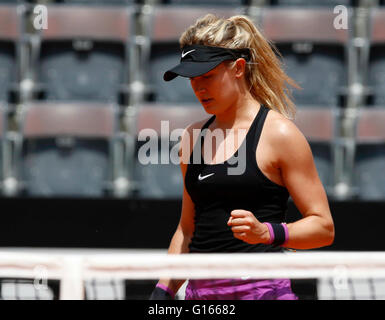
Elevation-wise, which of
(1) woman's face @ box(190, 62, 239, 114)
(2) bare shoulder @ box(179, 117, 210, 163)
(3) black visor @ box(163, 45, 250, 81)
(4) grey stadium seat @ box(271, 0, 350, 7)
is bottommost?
(2) bare shoulder @ box(179, 117, 210, 163)

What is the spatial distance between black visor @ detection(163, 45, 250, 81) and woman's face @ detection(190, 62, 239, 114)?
3 centimetres

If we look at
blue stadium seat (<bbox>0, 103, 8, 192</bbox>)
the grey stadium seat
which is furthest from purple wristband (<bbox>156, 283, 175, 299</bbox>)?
the grey stadium seat

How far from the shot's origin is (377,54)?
517 centimetres

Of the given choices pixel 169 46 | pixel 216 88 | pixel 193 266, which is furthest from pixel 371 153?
A: pixel 193 266

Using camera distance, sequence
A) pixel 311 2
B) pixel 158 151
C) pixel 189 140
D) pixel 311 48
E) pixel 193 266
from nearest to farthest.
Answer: pixel 193 266
pixel 189 140
pixel 158 151
pixel 311 48
pixel 311 2

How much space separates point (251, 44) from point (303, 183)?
443mm

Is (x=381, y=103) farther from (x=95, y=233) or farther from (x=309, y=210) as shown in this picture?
(x=309, y=210)

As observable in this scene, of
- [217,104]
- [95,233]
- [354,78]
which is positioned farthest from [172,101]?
[217,104]

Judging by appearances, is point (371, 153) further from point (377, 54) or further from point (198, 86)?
point (198, 86)

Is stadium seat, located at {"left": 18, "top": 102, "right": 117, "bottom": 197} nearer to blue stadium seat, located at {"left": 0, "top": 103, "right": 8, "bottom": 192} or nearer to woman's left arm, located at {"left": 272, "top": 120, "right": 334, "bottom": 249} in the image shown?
blue stadium seat, located at {"left": 0, "top": 103, "right": 8, "bottom": 192}

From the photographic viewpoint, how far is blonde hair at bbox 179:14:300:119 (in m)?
1.87

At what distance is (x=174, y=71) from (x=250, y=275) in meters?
0.58

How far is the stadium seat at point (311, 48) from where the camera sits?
4.99 m

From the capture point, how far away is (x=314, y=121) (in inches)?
176
